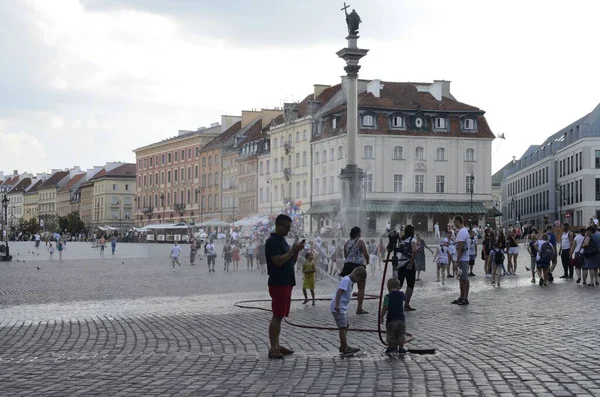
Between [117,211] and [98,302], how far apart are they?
137 m

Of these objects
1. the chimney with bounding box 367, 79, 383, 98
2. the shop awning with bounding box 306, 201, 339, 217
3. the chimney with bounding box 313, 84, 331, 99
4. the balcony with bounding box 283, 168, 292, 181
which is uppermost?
the chimney with bounding box 313, 84, 331, 99

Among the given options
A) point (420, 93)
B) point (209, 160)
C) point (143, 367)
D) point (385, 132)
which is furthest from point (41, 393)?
Answer: point (209, 160)

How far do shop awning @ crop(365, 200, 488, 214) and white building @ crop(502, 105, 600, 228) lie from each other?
953 cm

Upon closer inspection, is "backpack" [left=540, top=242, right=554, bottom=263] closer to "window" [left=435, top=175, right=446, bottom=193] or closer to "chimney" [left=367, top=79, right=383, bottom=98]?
"window" [left=435, top=175, right=446, bottom=193]

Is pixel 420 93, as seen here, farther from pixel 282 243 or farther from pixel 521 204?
pixel 282 243

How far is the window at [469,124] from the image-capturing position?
8288 cm

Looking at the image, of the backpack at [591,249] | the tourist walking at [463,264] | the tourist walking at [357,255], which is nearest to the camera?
the tourist walking at [357,255]

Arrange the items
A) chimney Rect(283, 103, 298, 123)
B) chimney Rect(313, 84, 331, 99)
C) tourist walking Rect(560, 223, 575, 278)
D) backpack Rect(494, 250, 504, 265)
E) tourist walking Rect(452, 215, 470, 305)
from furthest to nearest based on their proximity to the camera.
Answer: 1. chimney Rect(313, 84, 331, 99)
2. chimney Rect(283, 103, 298, 123)
3. tourist walking Rect(560, 223, 575, 278)
4. backpack Rect(494, 250, 504, 265)
5. tourist walking Rect(452, 215, 470, 305)

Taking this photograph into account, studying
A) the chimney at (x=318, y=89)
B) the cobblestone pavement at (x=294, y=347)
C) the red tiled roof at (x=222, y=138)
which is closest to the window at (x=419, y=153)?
the chimney at (x=318, y=89)

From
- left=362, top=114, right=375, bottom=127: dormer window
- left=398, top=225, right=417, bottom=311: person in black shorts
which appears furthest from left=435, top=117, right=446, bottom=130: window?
left=398, top=225, right=417, bottom=311: person in black shorts

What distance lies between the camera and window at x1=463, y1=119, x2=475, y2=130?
82875mm

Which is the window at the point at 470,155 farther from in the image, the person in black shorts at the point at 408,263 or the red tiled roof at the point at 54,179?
the red tiled roof at the point at 54,179

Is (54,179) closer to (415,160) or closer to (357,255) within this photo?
(415,160)

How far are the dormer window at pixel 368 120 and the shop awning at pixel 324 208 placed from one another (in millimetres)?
7291
